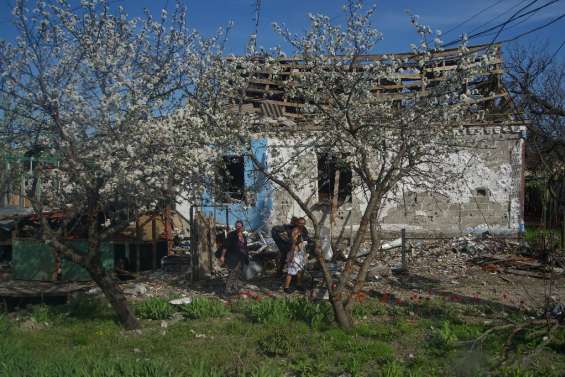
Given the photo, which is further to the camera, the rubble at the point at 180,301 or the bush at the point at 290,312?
the rubble at the point at 180,301

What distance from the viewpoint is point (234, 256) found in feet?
33.3

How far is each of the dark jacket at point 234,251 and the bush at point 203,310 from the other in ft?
6.68

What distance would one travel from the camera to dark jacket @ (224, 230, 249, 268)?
10117 mm

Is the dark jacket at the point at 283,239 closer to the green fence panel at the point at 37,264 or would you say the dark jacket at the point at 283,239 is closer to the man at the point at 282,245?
the man at the point at 282,245

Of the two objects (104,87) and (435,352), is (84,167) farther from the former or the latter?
(435,352)

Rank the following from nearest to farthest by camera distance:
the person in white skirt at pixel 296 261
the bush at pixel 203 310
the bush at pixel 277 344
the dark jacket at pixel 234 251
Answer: the bush at pixel 277 344 < the bush at pixel 203 310 < the person in white skirt at pixel 296 261 < the dark jacket at pixel 234 251

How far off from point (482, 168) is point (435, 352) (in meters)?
10.1

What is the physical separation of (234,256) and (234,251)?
0.37 feet

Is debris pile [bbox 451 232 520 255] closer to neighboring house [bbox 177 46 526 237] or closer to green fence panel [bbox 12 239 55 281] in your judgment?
neighboring house [bbox 177 46 526 237]

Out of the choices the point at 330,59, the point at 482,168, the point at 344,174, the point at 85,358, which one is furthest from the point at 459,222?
the point at 85,358

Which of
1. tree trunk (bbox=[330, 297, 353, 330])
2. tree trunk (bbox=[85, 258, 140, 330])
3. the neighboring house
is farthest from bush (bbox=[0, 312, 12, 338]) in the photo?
the neighboring house

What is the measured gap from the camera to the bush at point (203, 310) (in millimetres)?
7895

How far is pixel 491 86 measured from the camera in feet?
52.2

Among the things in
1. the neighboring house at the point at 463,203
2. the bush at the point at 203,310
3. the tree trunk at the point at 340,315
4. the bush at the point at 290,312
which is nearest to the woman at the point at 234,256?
the bush at the point at 203,310
